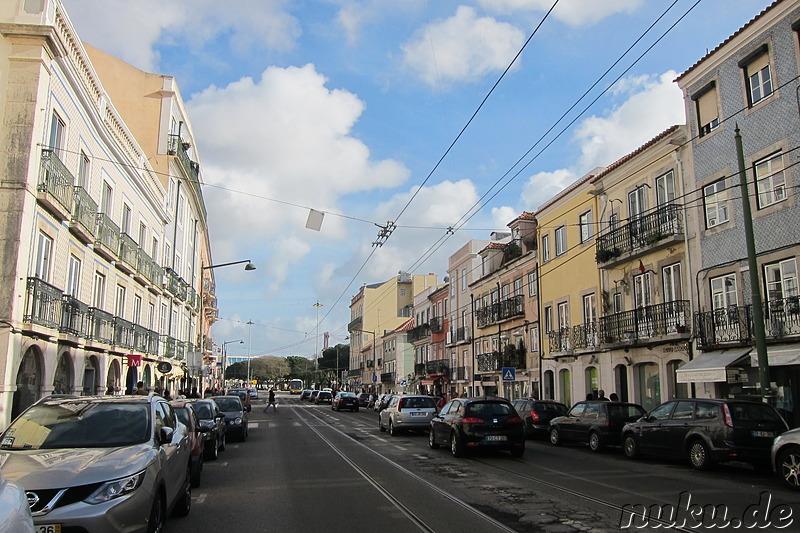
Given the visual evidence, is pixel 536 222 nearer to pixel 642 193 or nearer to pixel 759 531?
pixel 642 193

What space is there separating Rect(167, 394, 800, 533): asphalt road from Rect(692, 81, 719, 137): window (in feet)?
39.2

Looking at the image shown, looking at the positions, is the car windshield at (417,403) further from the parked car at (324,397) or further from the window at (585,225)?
the parked car at (324,397)

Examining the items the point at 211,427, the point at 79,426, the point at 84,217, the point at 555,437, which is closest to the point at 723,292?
the point at 555,437

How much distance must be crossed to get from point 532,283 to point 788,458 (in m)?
24.9

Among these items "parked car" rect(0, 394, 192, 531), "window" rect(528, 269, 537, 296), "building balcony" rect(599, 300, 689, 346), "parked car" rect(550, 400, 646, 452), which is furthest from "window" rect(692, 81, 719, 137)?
"parked car" rect(0, 394, 192, 531)

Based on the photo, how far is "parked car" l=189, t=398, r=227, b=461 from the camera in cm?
1609

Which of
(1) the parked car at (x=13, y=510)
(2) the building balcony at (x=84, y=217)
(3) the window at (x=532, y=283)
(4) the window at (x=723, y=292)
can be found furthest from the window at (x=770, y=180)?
(2) the building balcony at (x=84, y=217)

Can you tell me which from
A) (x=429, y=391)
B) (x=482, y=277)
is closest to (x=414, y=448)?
(x=482, y=277)

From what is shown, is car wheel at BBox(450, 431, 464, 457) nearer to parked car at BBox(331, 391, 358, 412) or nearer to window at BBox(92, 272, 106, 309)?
window at BBox(92, 272, 106, 309)

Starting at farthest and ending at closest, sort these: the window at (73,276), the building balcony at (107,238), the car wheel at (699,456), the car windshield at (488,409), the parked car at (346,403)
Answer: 1. the parked car at (346,403)
2. the building balcony at (107,238)
3. the window at (73,276)
4. the car windshield at (488,409)
5. the car wheel at (699,456)

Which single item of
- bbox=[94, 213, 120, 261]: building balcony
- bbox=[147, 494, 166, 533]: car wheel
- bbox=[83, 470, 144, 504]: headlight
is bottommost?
bbox=[147, 494, 166, 533]: car wheel

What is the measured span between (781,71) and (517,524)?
16.7 meters

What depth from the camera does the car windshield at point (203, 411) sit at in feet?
58.1

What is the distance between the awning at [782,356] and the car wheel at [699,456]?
15.9 feet
